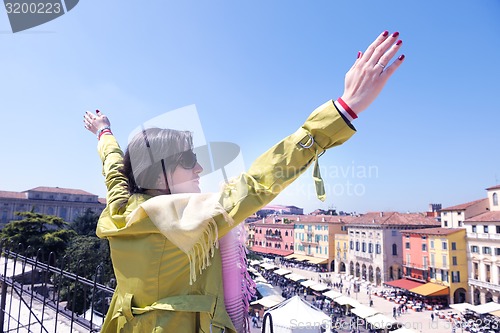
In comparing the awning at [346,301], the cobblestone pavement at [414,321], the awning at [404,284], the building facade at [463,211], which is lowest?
the cobblestone pavement at [414,321]

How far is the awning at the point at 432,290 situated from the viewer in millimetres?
26250

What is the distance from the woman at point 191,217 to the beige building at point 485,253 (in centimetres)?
3004

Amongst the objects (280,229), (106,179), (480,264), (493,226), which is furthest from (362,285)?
(106,179)

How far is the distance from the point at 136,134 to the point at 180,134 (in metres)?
0.24

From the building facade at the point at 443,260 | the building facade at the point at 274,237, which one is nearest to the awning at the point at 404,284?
the building facade at the point at 443,260

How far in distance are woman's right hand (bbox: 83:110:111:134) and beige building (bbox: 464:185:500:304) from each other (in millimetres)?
30028

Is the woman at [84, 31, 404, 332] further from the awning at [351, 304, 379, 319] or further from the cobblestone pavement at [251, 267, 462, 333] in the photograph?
the awning at [351, 304, 379, 319]

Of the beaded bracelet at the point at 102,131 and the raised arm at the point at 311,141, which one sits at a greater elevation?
the beaded bracelet at the point at 102,131

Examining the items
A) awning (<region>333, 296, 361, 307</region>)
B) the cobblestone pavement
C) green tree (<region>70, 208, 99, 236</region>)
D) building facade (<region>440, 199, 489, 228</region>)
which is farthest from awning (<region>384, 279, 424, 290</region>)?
green tree (<region>70, 208, 99, 236</region>)

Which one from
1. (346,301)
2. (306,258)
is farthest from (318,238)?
(346,301)

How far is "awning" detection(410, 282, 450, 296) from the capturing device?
26250 mm

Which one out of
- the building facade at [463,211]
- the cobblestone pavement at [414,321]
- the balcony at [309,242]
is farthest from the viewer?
the balcony at [309,242]

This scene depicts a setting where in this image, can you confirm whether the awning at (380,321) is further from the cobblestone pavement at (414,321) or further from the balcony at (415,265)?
the balcony at (415,265)

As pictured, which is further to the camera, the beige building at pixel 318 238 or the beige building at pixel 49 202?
the beige building at pixel 49 202
